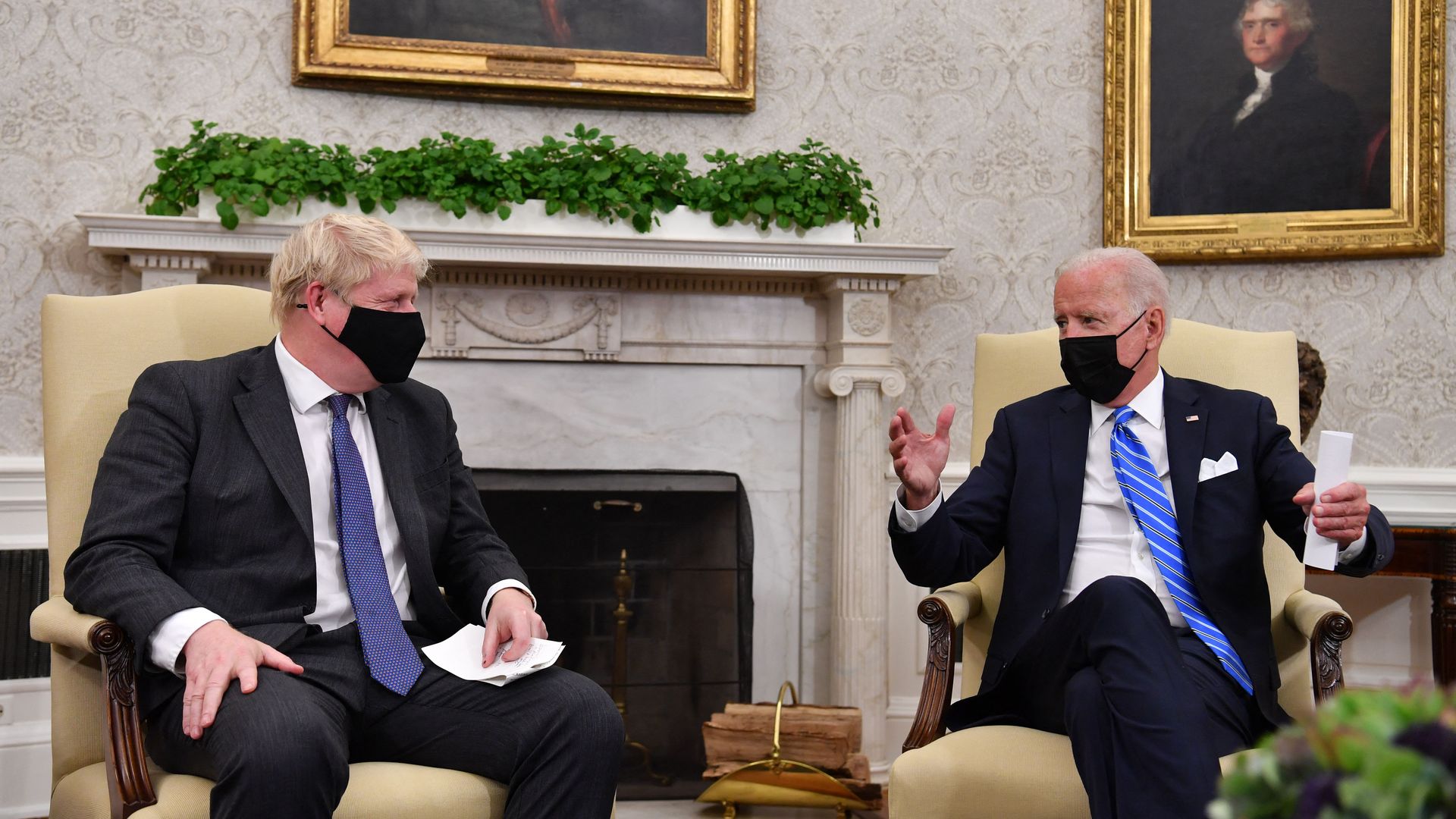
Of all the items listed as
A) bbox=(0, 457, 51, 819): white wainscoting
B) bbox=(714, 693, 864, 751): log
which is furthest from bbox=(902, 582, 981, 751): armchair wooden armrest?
bbox=(0, 457, 51, 819): white wainscoting

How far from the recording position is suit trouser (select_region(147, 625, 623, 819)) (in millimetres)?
1710

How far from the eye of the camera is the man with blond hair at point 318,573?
5.93 feet

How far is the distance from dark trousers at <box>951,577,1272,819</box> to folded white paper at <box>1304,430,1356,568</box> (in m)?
0.28

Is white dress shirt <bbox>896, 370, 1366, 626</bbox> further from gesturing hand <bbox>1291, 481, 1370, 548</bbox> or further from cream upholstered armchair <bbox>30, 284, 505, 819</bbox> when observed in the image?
cream upholstered armchair <bbox>30, 284, 505, 819</bbox>

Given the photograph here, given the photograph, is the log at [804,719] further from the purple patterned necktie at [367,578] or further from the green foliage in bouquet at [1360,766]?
the green foliage in bouquet at [1360,766]

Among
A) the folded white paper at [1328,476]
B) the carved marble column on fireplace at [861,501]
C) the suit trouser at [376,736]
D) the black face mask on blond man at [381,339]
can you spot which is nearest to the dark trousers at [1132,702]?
the folded white paper at [1328,476]

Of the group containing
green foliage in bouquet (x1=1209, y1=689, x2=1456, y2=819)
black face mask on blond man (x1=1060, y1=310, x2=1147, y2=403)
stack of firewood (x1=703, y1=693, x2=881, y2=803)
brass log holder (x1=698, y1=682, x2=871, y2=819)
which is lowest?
brass log holder (x1=698, y1=682, x2=871, y2=819)

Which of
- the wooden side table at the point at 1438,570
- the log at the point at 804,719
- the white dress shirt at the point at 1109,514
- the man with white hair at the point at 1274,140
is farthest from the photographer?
the man with white hair at the point at 1274,140

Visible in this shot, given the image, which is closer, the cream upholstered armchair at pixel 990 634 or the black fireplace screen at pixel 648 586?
the cream upholstered armchair at pixel 990 634

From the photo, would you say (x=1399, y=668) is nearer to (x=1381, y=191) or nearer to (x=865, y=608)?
(x=1381, y=191)

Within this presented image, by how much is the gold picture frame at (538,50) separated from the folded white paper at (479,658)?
2398 mm

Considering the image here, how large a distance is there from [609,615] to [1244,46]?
299 cm

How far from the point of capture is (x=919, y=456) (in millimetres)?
2320

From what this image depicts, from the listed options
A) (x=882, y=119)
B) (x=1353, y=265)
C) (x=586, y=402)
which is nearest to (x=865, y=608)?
(x=586, y=402)
